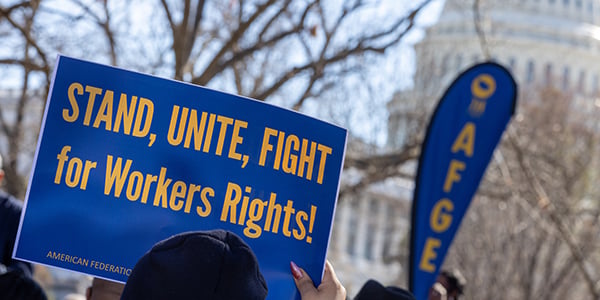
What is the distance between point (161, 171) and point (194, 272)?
42.5 inches

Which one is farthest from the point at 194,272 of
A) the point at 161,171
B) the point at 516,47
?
the point at 516,47

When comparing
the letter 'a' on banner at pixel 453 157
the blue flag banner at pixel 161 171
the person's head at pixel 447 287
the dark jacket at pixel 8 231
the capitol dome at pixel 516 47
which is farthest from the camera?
the capitol dome at pixel 516 47

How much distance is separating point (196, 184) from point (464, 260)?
23.1 meters

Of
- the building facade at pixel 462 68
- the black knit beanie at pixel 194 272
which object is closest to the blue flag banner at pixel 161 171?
the black knit beanie at pixel 194 272

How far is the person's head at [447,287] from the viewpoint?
6922 mm

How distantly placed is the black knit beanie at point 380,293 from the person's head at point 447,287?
282cm

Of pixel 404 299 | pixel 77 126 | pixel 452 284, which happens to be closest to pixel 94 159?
pixel 77 126

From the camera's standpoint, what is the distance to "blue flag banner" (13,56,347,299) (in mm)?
3234

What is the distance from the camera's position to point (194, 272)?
2248mm

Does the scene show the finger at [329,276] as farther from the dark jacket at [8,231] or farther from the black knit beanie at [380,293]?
the dark jacket at [8,231]

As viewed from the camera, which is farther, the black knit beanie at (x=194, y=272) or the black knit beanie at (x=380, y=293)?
the black knit beanie at (x=380, y=293)

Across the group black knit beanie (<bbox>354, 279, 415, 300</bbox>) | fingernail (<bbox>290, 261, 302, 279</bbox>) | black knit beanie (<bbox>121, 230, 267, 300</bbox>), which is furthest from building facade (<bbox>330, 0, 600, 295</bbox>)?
black knit beanie (<bbox>121, 230, 267, 300</bbox>)

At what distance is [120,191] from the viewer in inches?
129

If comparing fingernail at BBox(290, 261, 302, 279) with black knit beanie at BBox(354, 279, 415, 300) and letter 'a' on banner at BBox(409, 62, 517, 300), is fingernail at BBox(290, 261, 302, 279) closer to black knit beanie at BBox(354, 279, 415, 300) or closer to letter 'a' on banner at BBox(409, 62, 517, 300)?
black knit beanie at BBox(354, 279, 415, 300)
